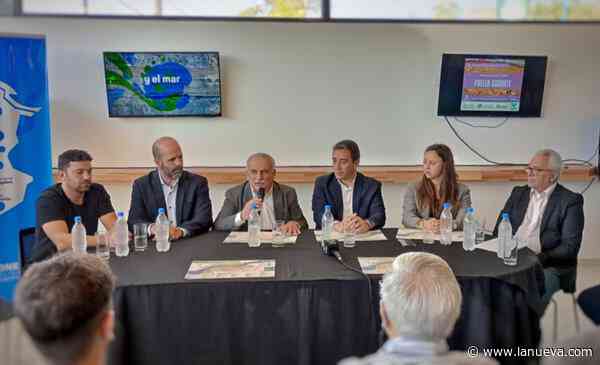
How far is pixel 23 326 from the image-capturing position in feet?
3.31

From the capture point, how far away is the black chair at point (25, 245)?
263 centimetres

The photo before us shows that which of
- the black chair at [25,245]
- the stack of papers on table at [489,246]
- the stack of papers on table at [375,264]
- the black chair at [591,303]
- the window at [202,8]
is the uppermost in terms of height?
the window at [202,8]

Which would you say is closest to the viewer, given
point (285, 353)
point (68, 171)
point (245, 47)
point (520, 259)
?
point (285, 353)

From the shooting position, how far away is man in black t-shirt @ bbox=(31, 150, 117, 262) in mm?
2504

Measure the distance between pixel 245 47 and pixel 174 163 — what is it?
5.21 feet

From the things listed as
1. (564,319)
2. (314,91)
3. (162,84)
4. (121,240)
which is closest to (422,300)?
(121,240)

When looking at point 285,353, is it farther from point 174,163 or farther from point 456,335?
point 174,163

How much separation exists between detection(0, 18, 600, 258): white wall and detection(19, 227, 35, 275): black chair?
5.48ft

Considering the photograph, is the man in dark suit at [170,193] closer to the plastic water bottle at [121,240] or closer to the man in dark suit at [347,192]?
the plastic water bottle at [121,240]

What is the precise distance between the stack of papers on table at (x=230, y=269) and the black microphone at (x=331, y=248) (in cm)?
28

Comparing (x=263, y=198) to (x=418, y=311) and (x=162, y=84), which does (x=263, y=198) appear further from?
(x=418, y=311)

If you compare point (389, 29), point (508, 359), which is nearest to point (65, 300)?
point (508, 359)

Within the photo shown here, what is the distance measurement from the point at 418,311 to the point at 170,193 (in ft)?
7.35

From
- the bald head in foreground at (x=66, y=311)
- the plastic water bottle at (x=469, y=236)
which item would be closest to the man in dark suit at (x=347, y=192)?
the plastic water bottle at (x=469, y=236)
